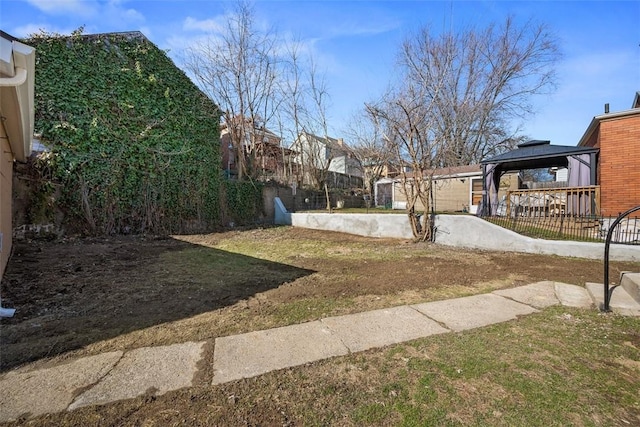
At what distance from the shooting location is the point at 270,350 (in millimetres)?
2342

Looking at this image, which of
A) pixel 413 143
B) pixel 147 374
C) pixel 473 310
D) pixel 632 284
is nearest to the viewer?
pixel 147 374

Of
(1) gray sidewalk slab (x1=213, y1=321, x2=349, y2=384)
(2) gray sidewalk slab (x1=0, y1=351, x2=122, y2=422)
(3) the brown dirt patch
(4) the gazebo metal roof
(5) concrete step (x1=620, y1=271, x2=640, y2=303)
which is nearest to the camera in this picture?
(2) gray sidewalk slab (x1=0, y1=351, x2=122, y2=422)

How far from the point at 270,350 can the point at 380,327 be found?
1078mm

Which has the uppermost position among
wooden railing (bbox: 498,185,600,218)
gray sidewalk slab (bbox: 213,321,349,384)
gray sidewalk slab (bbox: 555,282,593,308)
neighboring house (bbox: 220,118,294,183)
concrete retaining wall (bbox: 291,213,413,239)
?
neighboring house (bbox: 220,118,294,183)

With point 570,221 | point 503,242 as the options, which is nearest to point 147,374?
point 503,242

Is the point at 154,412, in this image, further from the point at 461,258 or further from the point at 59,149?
the point at 59,149

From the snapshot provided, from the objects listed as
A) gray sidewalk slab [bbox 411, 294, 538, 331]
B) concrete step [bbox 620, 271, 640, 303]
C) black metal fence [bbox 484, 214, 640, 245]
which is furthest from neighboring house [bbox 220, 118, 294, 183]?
concrete step [bbox 620, 271, 640, 303]

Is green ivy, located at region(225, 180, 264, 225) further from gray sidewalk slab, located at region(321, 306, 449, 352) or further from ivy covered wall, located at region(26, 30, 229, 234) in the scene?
gray sidewalk slab, located at region(321, 306, 449, 352)

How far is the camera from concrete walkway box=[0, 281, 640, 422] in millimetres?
1799

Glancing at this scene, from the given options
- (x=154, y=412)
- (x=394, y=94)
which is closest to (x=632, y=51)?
(x=394, y=94)

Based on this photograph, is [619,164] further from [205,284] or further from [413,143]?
[205,284]

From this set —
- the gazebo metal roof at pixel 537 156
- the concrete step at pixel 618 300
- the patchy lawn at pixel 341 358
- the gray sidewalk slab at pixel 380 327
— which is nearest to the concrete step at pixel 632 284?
the concrete step at pixel 618 300

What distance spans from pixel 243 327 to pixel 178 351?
62 centimetres

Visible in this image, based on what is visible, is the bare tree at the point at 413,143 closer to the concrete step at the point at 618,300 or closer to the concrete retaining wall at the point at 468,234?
the concrete retaining wall at the point at 468,234
